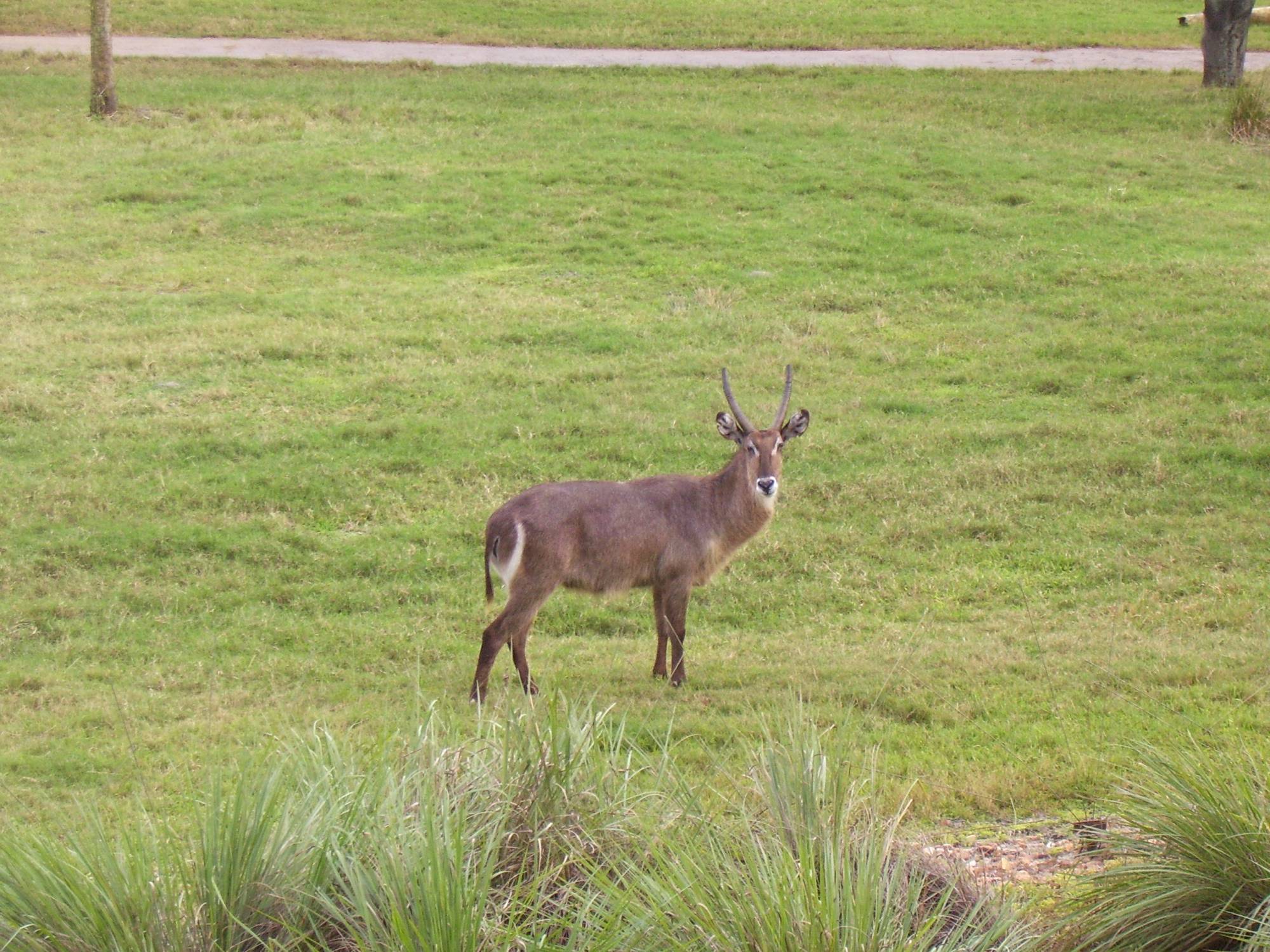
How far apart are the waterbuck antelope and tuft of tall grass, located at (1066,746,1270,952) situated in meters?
3.77

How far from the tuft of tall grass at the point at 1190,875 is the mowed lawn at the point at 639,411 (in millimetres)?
825

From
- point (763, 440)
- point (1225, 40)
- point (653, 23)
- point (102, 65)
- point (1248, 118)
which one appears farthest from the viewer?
point (653, 23)

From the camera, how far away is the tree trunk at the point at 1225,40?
22797mm

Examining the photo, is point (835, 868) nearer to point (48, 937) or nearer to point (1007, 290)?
point (48, 937)

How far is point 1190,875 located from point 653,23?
94.9 ft

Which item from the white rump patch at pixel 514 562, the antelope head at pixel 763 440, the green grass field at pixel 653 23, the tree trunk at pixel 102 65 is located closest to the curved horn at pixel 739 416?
the antelope head at pixel 763 440

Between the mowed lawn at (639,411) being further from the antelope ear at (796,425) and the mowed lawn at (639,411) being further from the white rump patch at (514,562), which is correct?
the antelope ear at (796,425)

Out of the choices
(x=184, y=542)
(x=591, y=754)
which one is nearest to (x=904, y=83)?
(x=184, y=542)

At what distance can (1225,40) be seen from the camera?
2320 cm

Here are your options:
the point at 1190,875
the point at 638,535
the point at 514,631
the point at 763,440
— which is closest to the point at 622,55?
the point at 763,440

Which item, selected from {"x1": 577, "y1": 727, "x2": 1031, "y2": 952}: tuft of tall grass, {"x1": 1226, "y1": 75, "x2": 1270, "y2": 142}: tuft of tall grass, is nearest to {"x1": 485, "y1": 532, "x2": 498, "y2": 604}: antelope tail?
{"x1": 577, "y1": 727, "x2": 1031, "y2": 952}: tuft of tall grass

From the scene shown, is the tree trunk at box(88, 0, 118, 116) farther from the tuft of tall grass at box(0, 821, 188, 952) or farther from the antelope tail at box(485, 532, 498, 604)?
the tuft of tall grass at box(0, 821, 188, 952)

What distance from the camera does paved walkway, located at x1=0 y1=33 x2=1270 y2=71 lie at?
2669 cm

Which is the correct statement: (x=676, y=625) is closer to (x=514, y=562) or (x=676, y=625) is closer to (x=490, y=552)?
(x=514, y=562)
